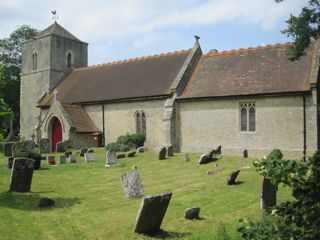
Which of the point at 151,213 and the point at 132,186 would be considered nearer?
the point at 151,213

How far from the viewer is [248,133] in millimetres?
25625

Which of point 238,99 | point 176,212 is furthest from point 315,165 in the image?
point 238,99

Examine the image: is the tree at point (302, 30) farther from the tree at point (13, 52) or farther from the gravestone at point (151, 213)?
the tree at point (13, 52)

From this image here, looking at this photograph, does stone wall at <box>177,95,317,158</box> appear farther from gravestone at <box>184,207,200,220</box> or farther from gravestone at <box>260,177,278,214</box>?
gravestone at <box>184,207,200,220</box>

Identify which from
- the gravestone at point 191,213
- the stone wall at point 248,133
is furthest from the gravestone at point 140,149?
the gravestone at point 191,213

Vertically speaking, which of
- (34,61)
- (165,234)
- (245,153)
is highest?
(34,61)

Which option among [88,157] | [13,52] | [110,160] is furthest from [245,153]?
[13,52]

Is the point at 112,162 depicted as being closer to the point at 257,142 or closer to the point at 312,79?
the point at 257,142

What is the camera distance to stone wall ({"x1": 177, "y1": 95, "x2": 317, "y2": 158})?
23.8m

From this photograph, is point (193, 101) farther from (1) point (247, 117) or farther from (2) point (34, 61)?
(2) point (34, 61)

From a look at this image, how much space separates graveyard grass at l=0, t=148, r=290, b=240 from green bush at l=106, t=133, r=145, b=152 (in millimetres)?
9112

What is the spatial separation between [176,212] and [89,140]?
903 inches

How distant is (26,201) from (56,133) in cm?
2197

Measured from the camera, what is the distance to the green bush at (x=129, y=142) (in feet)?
97.9
